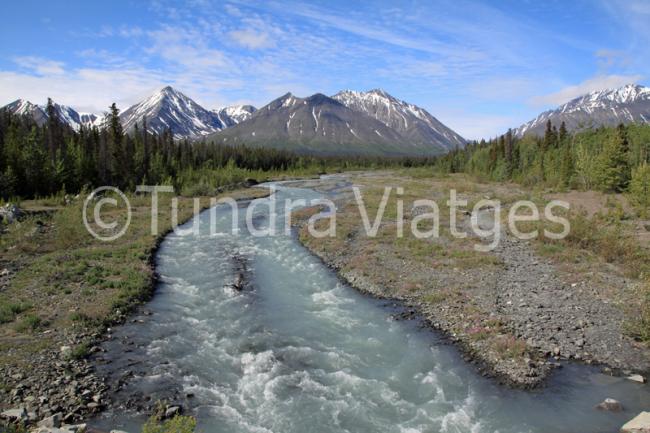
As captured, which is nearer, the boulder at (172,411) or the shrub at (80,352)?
the boulder at (172,411)

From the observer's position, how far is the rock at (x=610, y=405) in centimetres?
1250

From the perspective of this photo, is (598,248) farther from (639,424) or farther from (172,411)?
(172,411)

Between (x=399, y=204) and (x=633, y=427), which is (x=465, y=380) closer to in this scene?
(x=633, y=427)

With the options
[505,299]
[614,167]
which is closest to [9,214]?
[505,299]

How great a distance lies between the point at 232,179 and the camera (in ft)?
322

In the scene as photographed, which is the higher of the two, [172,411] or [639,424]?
[639,424]

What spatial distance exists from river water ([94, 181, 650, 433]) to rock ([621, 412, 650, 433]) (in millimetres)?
348

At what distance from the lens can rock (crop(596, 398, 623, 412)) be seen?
41.0ft

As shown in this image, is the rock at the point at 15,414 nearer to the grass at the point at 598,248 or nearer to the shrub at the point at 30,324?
the shrub at the point at 30,324

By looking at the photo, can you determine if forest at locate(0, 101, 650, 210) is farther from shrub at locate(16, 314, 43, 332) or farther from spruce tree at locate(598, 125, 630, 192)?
shrub at locate(16, 314, 43, 332)

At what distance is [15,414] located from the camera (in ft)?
36.2

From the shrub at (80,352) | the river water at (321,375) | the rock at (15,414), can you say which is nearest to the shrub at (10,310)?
the shrub at (80,352)

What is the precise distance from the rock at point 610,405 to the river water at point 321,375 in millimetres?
214

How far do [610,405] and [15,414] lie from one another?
16663 mm
